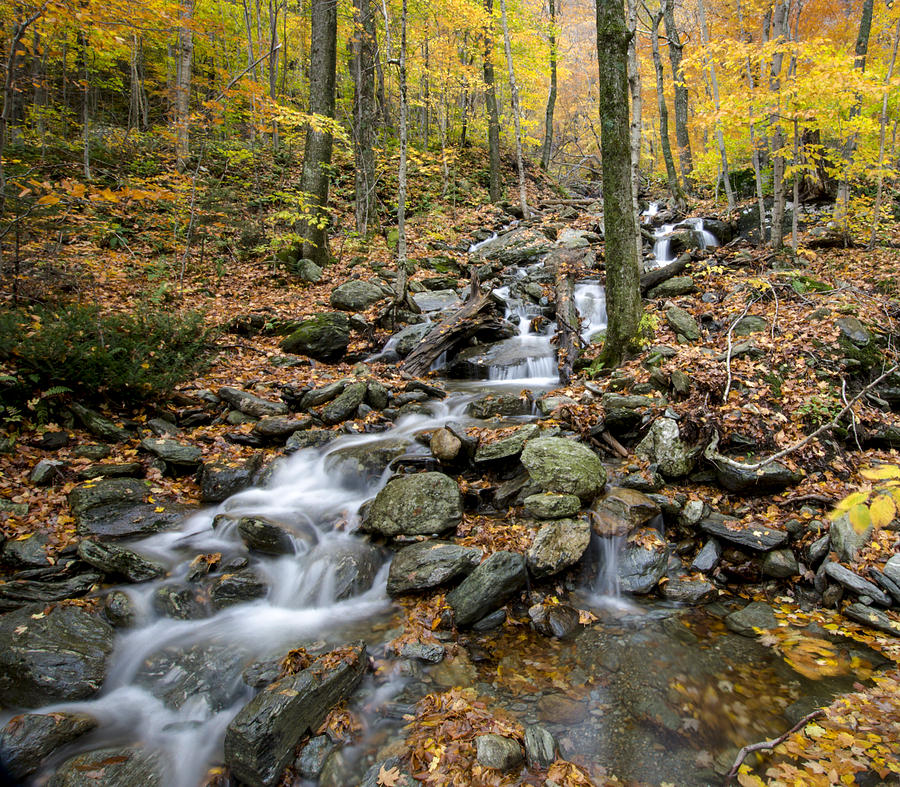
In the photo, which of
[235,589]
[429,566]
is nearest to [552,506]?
[429,566]

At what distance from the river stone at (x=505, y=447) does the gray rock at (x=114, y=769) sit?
4.10 m

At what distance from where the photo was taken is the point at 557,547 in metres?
4.71

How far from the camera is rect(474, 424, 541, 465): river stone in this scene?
237 inches

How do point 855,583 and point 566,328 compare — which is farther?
point 566,328

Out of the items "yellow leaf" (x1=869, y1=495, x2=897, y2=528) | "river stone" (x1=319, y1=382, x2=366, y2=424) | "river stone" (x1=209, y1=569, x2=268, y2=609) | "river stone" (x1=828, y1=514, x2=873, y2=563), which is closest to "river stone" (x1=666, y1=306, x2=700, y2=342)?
"river stone" (x1=828, y1=514, x2=873, y2=563)

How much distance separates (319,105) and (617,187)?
8747 millimetres

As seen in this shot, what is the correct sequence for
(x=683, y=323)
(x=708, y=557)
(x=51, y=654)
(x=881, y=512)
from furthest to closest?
(x=683, y=323) → (x=708, y=557) → (x=51, y=654) → (x=881, y=512)

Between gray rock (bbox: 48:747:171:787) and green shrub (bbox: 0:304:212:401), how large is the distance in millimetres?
4741

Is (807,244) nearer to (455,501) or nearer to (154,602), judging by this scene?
(455,501)

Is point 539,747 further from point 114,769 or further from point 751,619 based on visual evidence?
point 114,769

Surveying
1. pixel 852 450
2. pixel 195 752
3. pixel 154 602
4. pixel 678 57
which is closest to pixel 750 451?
pixel 852 450

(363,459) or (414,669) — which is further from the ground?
(363,459)

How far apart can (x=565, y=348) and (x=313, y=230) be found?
301 inches

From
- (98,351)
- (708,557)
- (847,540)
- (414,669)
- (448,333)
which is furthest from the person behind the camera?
(448,333)
